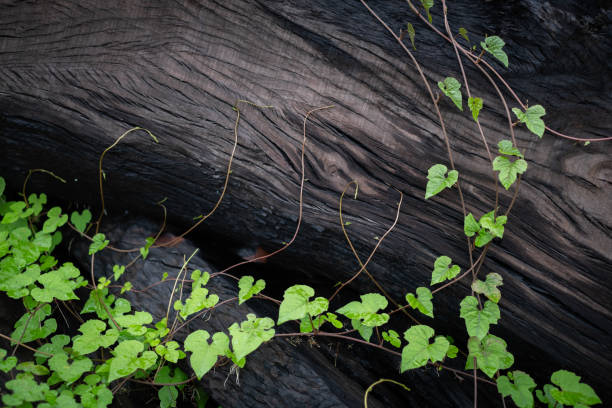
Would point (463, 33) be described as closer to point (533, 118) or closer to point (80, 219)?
point (533, 118)

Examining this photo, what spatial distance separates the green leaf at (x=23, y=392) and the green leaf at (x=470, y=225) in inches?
55.2

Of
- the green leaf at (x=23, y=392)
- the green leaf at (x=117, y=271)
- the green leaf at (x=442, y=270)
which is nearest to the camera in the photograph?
the green leaf at (x=23, y=392)

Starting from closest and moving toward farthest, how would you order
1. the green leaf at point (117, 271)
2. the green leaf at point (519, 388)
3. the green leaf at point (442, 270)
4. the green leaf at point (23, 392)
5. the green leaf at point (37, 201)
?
1. the green leaf at point (23, 392)
2. the green leaf at point (519, 388)
3. the green leaf at point (442, 270)
4. the green leaf at point (117, 271)
5. the green leaf at point (37, 201)

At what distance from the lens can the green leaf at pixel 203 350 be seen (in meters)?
1.14

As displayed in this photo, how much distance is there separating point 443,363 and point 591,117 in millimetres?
1048

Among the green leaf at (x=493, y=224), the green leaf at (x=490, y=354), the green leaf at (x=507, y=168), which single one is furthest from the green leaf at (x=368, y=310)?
the green leaf at (x=507, y=168)

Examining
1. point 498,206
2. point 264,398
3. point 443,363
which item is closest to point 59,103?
point 264,398

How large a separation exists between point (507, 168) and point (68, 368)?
5.10ft

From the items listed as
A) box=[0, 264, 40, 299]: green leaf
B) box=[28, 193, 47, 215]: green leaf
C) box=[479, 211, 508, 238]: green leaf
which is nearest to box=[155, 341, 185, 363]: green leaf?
box=[0, 264, 40, 299]: green leaf

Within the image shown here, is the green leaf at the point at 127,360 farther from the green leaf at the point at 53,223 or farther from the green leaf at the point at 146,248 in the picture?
the green leaf at the point at 53,223

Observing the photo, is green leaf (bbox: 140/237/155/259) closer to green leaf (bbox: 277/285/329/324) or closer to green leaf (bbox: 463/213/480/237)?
green leaf (bbox: 277/285/329/324)

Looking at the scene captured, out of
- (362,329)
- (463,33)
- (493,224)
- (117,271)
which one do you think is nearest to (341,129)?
(463,33)

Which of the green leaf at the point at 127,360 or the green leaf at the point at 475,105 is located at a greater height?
the green leaf at the point at 475,105

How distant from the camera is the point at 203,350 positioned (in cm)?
117
